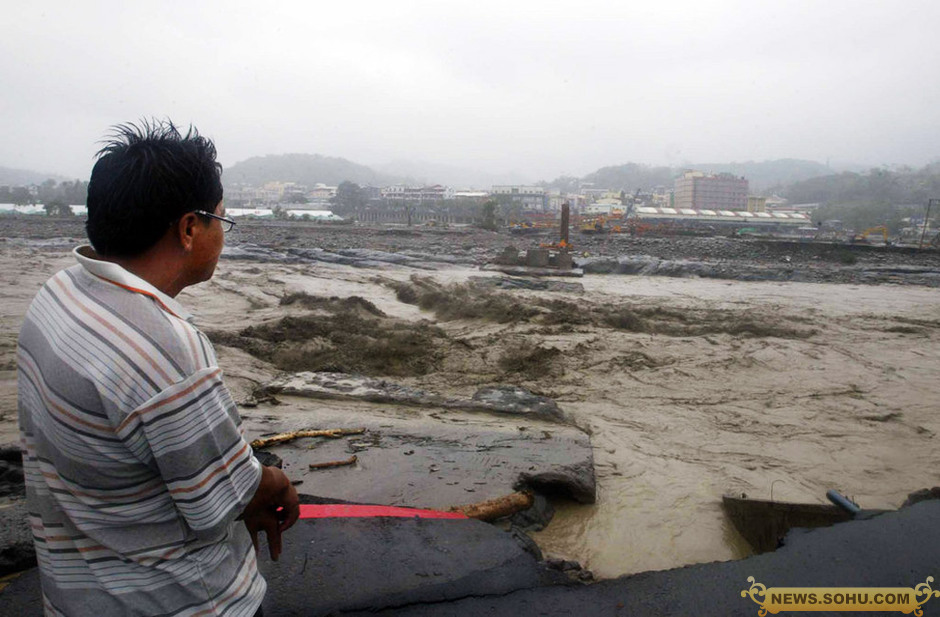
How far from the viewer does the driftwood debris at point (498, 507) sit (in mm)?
3021

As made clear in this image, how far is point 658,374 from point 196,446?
647cm

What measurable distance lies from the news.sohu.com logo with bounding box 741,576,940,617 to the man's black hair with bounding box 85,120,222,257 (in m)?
2.47

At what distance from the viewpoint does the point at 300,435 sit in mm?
4004

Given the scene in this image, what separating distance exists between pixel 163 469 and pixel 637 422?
4.92 meters

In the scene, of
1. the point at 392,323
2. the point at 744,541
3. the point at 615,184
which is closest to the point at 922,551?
the point at 744,541

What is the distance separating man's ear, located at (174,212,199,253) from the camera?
1193 millimetres

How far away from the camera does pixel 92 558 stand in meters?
1.10

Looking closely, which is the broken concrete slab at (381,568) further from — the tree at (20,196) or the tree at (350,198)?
the tree at (20,196)

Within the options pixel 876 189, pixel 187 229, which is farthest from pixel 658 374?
pixel 876 189

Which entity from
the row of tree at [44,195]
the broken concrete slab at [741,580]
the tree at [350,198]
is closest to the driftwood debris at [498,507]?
the broken concrete slab at [741,580]

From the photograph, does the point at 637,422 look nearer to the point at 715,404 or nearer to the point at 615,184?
the point at 715,404

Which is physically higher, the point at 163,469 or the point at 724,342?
the point at 163,469

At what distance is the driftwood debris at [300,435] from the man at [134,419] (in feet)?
8.94

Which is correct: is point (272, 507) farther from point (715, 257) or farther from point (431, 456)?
point (715, 257)
